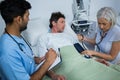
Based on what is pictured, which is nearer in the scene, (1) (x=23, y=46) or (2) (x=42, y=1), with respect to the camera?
(1) (x=23, y=46)

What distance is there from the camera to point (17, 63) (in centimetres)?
152

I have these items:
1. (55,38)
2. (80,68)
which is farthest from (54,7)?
(80,68)

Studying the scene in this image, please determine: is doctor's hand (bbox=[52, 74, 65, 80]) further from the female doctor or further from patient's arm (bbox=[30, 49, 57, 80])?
the female doctor

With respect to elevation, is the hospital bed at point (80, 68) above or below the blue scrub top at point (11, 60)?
below

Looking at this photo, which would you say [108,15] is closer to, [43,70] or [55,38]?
[55,38]

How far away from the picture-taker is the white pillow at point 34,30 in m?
2.52

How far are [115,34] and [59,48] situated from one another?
1.95ft

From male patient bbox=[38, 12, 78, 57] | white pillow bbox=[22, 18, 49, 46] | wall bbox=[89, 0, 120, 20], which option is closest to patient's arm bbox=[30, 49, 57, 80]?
male patient bbox=[38, 12, 78, 57]

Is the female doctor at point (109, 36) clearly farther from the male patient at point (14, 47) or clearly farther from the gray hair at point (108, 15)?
the male patient at point (14, 47)

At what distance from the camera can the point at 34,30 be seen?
258 cm

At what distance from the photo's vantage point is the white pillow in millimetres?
2521

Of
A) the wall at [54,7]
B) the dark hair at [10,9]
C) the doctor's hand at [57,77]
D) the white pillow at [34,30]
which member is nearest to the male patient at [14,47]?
the dark hair at [10,9]

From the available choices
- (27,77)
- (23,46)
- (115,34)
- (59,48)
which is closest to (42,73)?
(27,77)

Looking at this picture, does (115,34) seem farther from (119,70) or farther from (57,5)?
(57,5)
